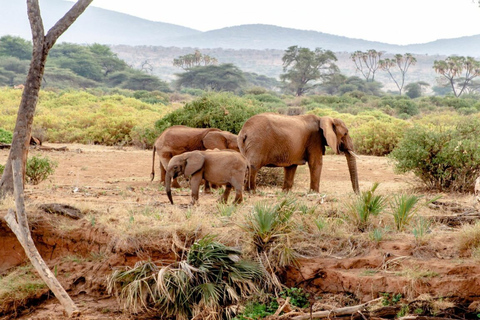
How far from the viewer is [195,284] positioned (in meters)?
6.69

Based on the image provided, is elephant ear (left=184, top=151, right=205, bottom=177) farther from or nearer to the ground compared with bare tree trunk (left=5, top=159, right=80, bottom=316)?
farther from the ground

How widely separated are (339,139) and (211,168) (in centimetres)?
362

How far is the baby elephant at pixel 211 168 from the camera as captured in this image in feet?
28.2

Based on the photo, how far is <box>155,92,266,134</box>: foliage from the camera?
14.2m

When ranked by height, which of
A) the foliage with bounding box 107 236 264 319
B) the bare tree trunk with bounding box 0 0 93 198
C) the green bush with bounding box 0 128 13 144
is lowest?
the green bush with bounding box 0 128 13 144

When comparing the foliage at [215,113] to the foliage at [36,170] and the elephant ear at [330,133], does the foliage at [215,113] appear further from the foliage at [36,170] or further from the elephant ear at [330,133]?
the foliage at [36,170]

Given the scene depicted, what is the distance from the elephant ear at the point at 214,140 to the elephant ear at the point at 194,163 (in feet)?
8.46

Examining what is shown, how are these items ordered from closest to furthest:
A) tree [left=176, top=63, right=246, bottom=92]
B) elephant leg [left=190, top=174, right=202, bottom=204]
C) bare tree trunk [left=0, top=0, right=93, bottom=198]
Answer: bare tree trunk [left=0, top=0, right=93, bottom=198] → elephant leg [left=190, top=174, right=202, bottom=204] → tree [left=176, top=63, right=246, bottom=92]

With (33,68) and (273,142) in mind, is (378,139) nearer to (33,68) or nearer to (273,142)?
(273,142)

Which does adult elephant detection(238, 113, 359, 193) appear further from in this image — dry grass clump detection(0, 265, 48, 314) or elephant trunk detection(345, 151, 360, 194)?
dry grass clump detection(0, 265, 48, 314)

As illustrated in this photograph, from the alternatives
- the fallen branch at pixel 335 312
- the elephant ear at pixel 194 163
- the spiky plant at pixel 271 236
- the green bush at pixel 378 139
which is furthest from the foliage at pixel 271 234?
the green bush at pixel 378 139

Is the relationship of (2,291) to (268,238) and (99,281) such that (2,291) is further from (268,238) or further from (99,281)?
(268,238)

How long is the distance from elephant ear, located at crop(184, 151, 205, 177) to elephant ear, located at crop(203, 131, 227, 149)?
8.46 feet

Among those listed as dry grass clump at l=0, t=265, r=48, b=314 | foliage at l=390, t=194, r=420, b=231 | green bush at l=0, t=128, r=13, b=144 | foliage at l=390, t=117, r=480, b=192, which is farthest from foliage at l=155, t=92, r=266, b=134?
foliage at l=390, t=194, r=420, b=231
